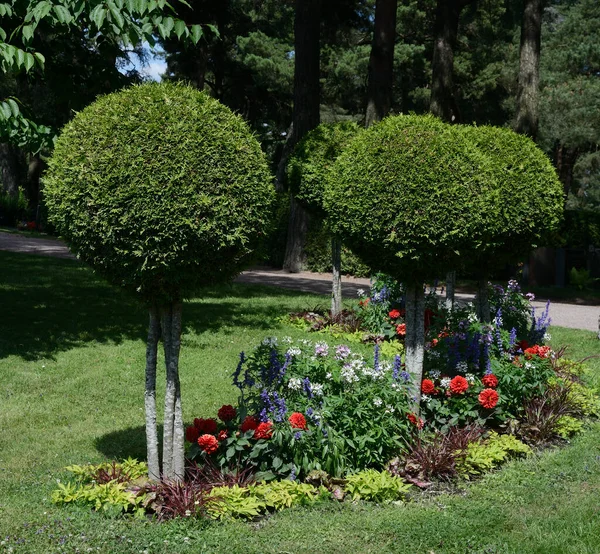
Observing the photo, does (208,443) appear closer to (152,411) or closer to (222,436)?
(222,436)

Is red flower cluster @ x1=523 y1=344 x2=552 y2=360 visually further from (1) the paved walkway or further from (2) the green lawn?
(1) the paved walkway

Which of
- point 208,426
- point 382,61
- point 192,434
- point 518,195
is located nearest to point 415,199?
point 208,426

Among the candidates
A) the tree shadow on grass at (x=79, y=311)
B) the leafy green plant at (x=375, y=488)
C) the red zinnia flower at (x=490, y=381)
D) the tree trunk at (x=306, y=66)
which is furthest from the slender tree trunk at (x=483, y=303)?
the tree trunk at (x=306, y=66)

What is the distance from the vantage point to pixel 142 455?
6059 mm

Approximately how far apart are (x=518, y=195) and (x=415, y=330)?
2.67 m

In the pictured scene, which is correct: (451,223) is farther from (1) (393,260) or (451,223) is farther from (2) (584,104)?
(2) (584,104)

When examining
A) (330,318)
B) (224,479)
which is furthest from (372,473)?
(330,318)

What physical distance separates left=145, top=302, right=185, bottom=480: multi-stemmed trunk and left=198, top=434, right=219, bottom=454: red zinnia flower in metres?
0.18

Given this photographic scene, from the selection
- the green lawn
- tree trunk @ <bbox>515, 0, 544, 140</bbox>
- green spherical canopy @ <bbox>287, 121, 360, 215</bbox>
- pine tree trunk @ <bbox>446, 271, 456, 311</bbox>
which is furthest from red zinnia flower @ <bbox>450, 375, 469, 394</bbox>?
tree trunk @ <bbox>515, 0, 544, 140</bbox>

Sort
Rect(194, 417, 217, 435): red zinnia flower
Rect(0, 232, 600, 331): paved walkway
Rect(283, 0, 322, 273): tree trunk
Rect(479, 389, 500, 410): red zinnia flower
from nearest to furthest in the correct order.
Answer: Rect(194, 417, 217, 435): red zinnia flower → Rect(479, 389, 500, 410): red zinnia flower → Rect(0, 232, 600, 331): paved walkway → Rect(283, 0, 322, 273): tree trunk

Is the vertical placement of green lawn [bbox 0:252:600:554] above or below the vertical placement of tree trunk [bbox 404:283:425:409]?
below

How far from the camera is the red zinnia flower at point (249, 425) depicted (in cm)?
539

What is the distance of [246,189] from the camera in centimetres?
479

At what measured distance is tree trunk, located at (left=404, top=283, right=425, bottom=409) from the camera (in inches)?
247
